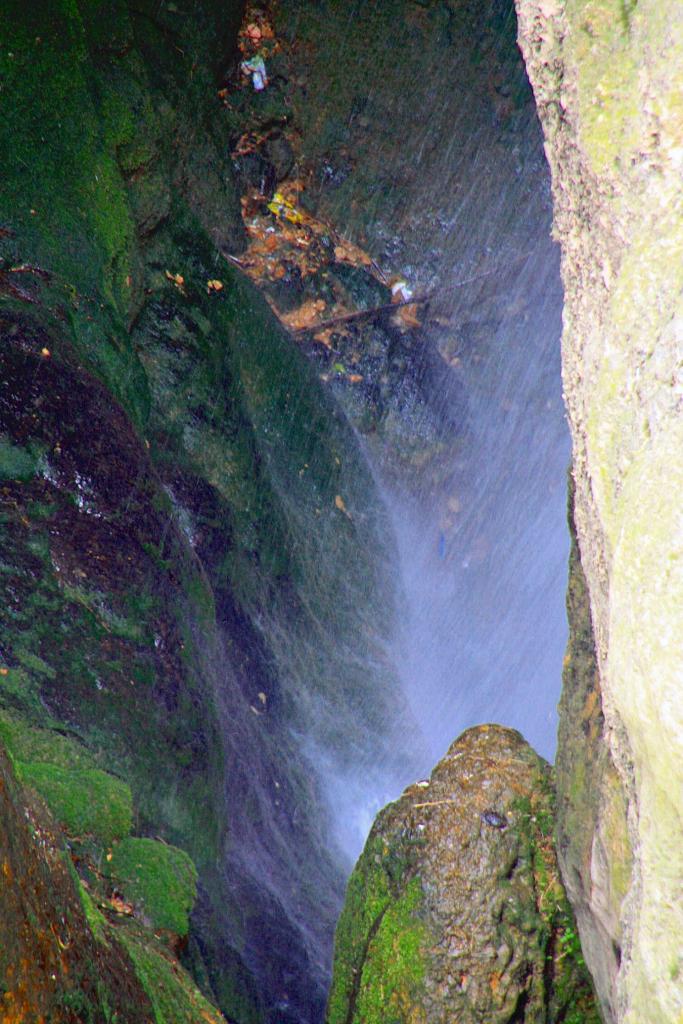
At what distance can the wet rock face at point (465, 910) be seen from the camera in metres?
2.76

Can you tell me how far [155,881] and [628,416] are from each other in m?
2.61

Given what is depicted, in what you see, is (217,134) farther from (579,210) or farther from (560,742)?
(560,742)

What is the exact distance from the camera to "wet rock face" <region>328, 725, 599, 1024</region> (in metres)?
2.76

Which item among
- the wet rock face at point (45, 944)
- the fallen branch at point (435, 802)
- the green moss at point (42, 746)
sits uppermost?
the fallen branch at point (435, 802)

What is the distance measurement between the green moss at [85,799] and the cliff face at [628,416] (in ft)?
6.01

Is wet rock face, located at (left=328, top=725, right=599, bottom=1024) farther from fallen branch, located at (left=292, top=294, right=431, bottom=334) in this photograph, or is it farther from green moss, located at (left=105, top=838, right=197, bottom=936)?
fallen branch, located at (left=292, top=294, right=431, bottom=334)

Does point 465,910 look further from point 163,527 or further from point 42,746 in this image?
point 163,527

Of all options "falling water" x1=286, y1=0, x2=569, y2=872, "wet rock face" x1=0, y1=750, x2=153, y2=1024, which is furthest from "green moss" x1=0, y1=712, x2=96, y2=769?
"falling water" x1=286, y1=0, x2=569, y2=872

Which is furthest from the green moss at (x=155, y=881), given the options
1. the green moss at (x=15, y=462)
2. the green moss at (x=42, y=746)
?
the green moss at (x=15, y=462)

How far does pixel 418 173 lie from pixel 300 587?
410 cm

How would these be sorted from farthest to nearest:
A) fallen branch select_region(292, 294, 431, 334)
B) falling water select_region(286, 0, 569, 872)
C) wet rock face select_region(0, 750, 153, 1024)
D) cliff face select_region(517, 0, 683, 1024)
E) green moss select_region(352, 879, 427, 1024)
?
1. fallen branch select_region(292, 294, 431, 334)
2. falling water select_region(286, 0, 569, 872)
3. green moss select_region(352, 879, 427, 1024)
4. wet rock face select_region(0, 750, 153, 1024)
5. cliff face select_region(517, 0, 683, 1024)

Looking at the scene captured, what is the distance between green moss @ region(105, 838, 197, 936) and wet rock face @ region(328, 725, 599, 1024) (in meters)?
0.71

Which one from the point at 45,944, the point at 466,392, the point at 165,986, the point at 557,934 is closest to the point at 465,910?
the point at 557,934

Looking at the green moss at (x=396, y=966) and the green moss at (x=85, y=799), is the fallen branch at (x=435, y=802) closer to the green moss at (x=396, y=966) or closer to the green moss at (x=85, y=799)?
the green moss at (x=396, y=966)
